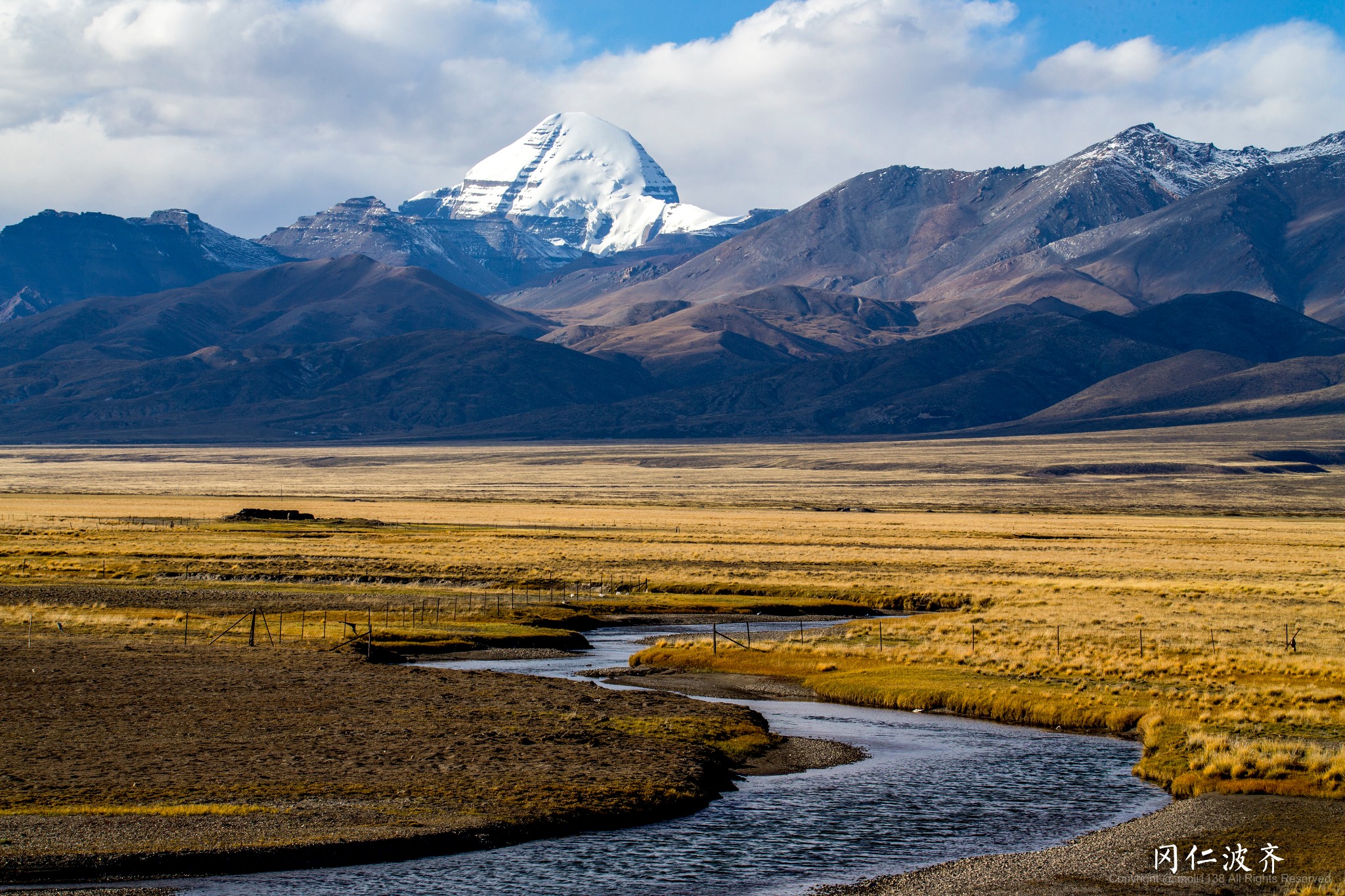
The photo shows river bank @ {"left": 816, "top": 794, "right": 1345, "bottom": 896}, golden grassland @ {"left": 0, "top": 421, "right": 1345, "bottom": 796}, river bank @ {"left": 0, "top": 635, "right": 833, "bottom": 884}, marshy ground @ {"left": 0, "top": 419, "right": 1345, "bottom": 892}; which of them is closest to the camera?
river bank @ {"left": 816, "top": 794, "right": 1345, "bottom": 896}

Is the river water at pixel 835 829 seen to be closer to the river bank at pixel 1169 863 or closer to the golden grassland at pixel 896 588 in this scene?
the river bank at pixel 1169 863

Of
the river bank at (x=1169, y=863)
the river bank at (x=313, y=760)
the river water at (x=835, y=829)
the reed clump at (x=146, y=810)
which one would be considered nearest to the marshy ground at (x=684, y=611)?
the river bank at (x=313, y=760)

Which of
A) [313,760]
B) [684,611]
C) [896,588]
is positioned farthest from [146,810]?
[896,588]

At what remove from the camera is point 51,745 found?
85.1ft

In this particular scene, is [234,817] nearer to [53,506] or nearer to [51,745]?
[51,745]

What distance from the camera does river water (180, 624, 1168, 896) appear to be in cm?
1988

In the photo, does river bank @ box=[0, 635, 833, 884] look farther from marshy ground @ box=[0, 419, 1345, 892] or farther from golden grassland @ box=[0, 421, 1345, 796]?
golden grassland @ box=[0, 421, 1345, 796]

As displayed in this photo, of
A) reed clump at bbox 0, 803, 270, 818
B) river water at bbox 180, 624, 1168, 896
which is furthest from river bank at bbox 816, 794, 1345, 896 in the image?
reed clump at bbox 0, 803, 270, 818

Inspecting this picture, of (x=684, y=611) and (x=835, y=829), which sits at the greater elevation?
(x=684, y=611)

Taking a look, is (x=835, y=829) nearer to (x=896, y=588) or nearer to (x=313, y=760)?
(x=313, y=760)

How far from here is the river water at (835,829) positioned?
1988cm

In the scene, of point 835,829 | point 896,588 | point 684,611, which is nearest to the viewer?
point 835,829

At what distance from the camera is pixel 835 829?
23.6 meters

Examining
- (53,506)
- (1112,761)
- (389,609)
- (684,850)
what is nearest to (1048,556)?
(389,609)
